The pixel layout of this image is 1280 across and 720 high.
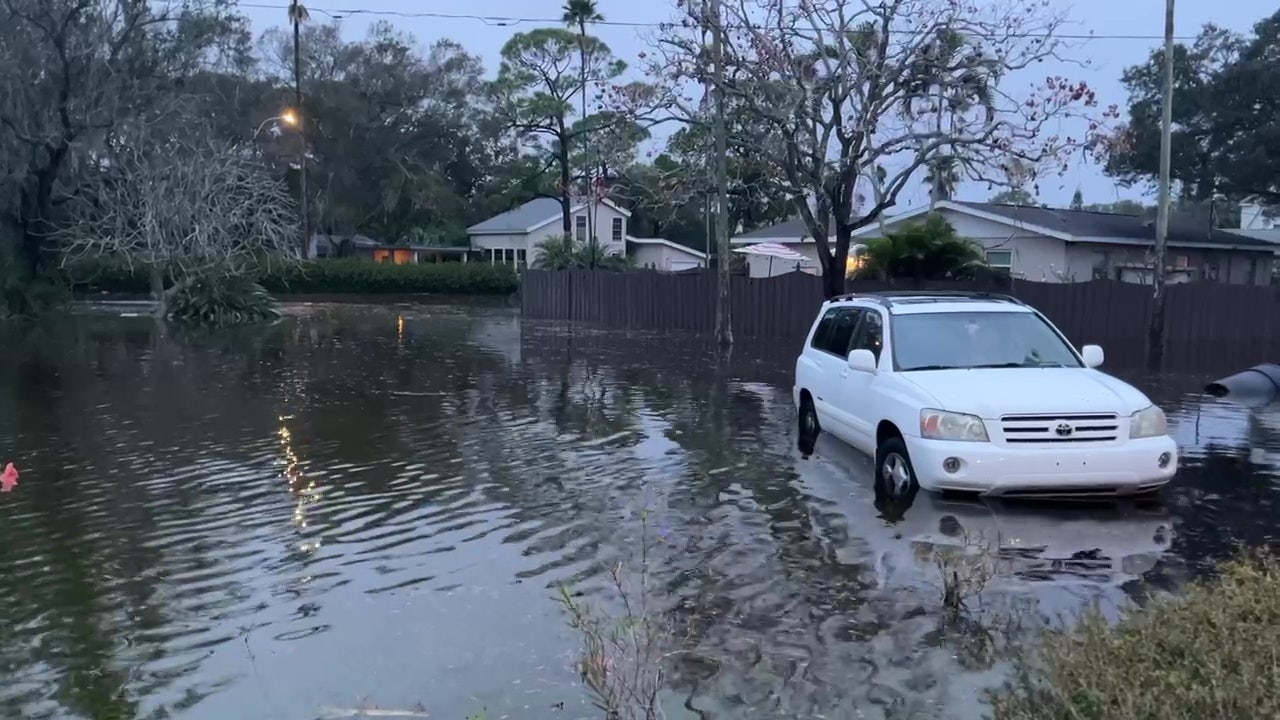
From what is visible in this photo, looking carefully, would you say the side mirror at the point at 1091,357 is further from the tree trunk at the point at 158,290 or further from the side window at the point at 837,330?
the tree trunk at the point at 158,290

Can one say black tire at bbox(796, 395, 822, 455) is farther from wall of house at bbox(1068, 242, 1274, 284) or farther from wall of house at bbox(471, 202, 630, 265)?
wall of house at bbox(471, 202, 630, 265)

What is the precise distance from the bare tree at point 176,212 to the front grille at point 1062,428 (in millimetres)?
30522

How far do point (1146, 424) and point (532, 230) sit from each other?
5663cm

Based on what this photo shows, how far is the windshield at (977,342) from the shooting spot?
9.66 meters

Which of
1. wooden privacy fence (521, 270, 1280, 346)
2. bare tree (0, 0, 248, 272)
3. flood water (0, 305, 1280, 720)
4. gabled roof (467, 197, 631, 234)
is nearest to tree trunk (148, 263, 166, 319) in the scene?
bare tree (0, 0, 248, 272)

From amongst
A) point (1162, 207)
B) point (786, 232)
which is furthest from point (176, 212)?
point (1162, 207)

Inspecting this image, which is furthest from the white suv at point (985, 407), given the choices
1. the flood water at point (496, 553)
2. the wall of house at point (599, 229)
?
the wall of house at point (599, 229)

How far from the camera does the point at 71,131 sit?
113 ft

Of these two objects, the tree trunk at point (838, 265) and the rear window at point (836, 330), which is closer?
the rear window at point (836, 330)

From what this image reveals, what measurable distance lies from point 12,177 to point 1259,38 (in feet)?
122

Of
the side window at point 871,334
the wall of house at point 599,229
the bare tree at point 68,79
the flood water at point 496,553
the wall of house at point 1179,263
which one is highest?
the bare tree at point 68,79

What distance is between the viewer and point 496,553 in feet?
25.4

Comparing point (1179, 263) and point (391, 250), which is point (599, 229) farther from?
point (1179, 263)

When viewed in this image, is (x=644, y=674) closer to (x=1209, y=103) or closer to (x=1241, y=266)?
(x=1209, y=103)
